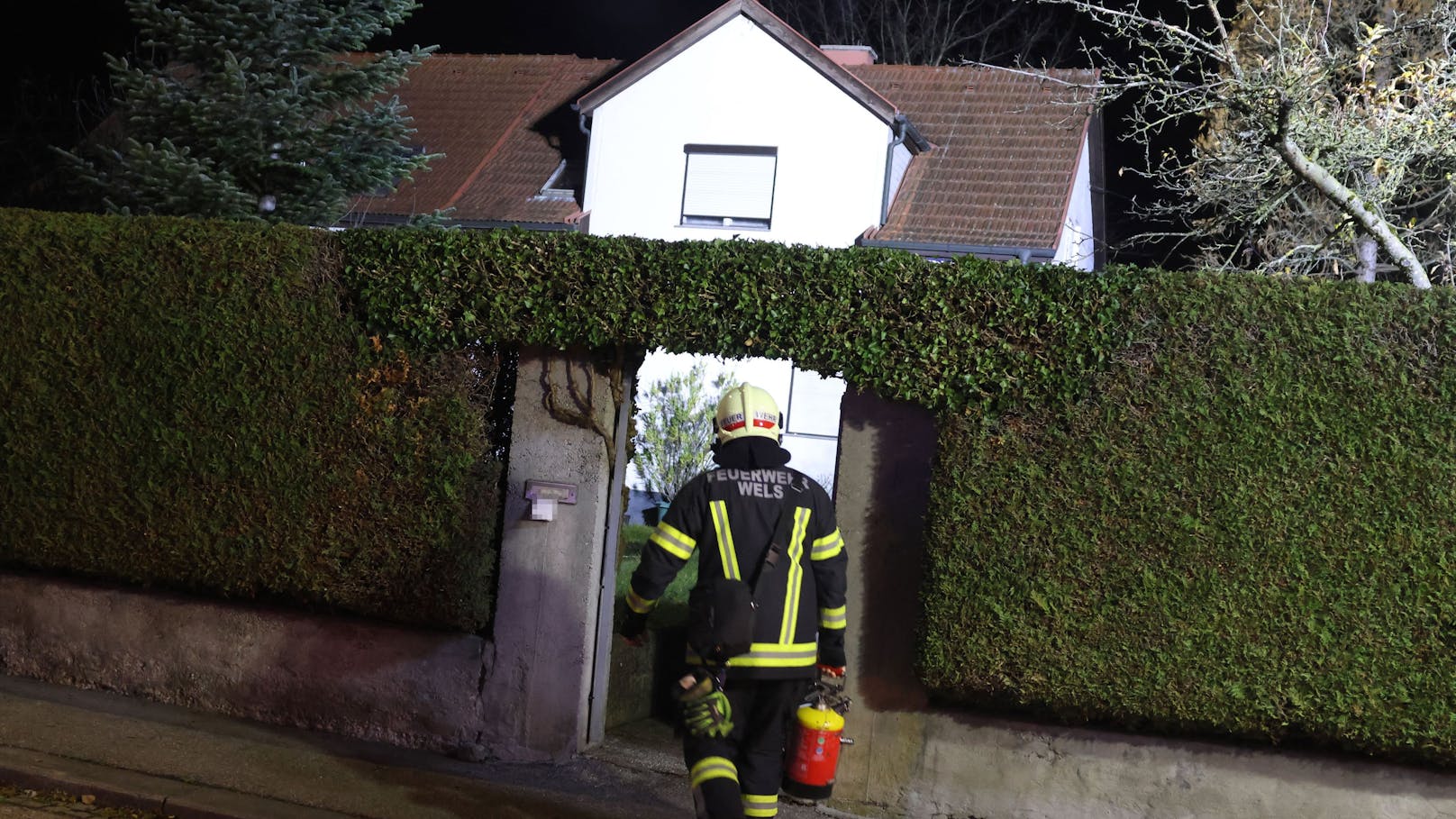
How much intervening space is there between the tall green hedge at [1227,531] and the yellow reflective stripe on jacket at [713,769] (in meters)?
1.75

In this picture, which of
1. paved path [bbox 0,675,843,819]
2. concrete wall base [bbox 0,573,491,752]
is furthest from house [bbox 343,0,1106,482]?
paved path [bbox 0,675,843,819]

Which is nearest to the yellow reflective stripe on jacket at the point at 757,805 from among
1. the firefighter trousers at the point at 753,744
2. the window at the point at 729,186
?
the firefighter trousers at the point at 753,744

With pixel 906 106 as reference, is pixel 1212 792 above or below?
below

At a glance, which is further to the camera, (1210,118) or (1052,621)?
(1210,118)

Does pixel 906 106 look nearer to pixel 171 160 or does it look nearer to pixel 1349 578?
pixel 171 160

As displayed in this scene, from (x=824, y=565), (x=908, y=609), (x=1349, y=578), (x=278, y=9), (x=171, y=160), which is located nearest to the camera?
(x=824, y=565)

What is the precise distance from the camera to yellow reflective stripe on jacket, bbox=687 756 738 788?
193 inches

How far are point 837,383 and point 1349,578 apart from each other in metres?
11.9

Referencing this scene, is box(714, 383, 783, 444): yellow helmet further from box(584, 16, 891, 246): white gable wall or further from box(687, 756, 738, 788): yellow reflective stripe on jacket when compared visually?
box(584, 16, 891, 246): white gable wall

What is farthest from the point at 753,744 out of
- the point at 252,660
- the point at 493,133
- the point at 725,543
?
the point at 493,133

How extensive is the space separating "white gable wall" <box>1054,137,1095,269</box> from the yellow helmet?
13.5 meters

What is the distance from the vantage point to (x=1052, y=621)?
20.3ft

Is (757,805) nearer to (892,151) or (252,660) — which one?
(252,660)

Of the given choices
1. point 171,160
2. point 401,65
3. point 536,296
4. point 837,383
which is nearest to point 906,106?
point 837,383
